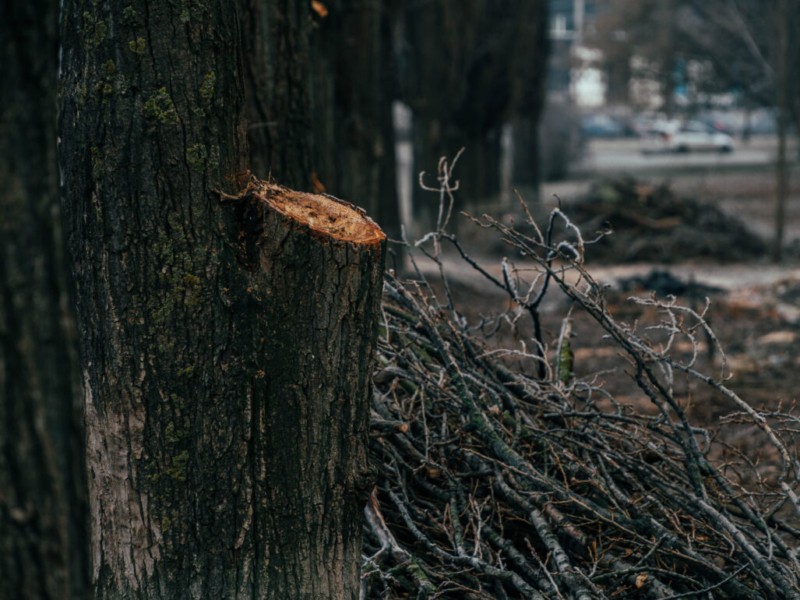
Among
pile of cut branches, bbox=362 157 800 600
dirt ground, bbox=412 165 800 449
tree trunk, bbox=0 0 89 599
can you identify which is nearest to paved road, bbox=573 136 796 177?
dirt ground, bbox=412 165 800 449

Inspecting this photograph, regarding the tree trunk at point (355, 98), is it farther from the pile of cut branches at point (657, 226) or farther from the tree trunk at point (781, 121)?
the tree trunk at point (781, 121)

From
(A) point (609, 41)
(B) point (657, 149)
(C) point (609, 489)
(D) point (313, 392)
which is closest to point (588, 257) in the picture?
(C) point (609, 489)

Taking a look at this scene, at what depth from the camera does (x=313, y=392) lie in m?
2.69

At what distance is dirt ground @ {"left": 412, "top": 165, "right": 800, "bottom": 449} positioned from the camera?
7.16 metres

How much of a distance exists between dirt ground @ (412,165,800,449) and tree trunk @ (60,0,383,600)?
137 cm

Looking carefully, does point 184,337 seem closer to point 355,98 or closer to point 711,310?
point 355,98

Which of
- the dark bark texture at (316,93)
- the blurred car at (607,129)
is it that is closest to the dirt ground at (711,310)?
the dark bark texture at (316,93)

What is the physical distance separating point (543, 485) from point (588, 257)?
11.4 meters

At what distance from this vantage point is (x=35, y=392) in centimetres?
363

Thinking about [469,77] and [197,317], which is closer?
[197,317]

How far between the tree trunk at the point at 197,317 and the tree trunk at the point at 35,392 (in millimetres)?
983

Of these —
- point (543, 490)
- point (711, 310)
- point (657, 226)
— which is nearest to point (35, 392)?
Result: point (543, 490)

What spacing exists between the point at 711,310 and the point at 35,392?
26.7ft

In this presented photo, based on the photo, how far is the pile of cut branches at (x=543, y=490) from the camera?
321 centimetres
